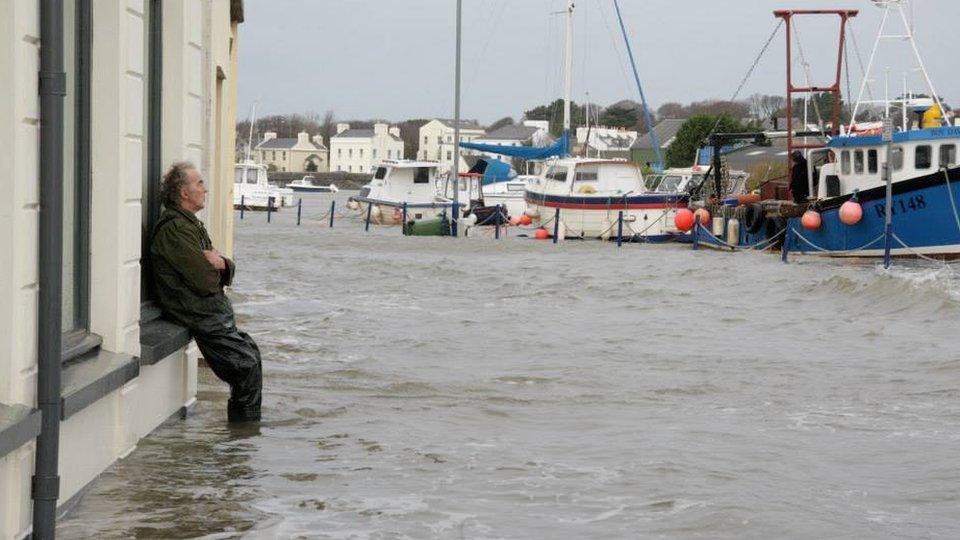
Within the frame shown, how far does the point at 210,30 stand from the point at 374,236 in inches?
1351

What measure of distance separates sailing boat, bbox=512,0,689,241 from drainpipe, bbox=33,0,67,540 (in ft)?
110

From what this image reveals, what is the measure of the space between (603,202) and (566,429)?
1287 inches

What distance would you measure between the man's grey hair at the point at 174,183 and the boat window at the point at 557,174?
36.5 meters

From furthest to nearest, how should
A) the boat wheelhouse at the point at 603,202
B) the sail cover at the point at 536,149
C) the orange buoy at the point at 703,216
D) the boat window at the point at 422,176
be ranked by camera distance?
1. the boat window at the point at 422,176
2. the sail cover at the point at 536,149
3. the boat wheelhouse at the point at 603,202
4. the orange buoy at the point at 703,216

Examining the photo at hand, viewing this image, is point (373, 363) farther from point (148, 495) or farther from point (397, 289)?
point (397, 289)

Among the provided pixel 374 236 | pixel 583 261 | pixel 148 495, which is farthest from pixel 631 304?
pixel 374 236

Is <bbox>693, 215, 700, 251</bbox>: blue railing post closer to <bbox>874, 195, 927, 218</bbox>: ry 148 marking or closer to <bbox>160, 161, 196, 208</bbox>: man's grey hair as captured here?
<bbox>874, 195, 927, 218</bbox>: ry 148 marking

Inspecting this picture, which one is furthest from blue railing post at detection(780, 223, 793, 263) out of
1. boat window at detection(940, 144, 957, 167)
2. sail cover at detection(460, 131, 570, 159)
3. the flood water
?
sail cover at detection(460, 131, 570, 159)

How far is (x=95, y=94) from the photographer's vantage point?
6.52 meters

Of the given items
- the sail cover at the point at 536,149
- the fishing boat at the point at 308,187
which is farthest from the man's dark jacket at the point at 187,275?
the fishing boat at the point at 308,187

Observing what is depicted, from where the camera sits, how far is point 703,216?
37656 millimetres

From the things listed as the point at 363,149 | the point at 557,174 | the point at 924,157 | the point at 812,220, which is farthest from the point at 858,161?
the point at 363,149

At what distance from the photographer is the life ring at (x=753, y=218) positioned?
1390 inches

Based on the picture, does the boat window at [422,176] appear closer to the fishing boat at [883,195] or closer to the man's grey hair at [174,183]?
the fishing boat at [883,195]
